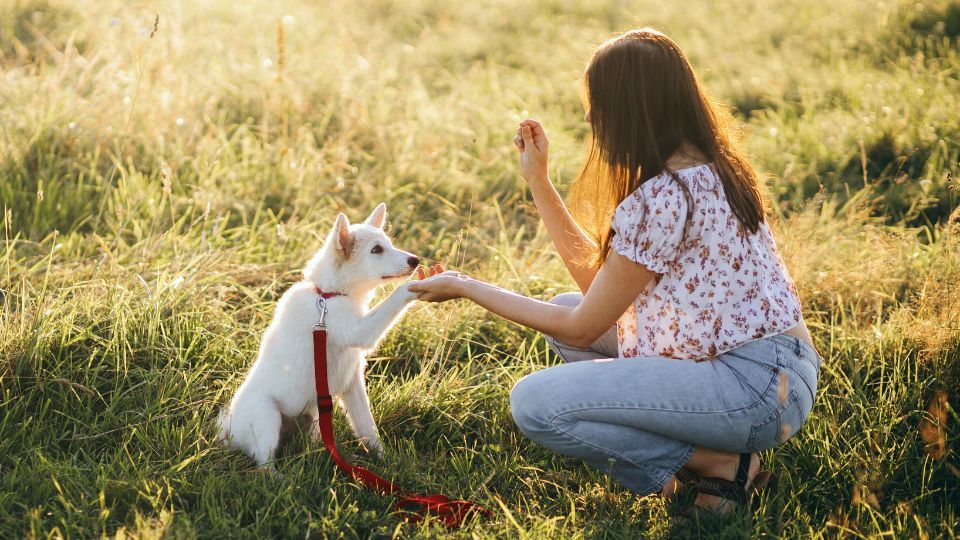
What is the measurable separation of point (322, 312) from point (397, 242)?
1842 millimetres

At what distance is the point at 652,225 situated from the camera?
2.50 m

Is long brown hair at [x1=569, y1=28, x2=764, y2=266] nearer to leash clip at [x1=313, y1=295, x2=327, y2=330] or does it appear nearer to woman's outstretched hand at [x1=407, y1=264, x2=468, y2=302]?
woman's outstretched hand at [x1=407, y1=264, x2=468, y2=302]

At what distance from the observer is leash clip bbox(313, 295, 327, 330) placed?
291cm

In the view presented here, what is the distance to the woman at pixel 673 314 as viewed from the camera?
2551mm

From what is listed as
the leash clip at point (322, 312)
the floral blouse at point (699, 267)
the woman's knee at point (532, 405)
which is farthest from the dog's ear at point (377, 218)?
the floral blouse at point (699, 267)

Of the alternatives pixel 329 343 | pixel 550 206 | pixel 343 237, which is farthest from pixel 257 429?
pixel 550 206

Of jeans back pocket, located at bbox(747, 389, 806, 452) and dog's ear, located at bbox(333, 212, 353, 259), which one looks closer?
jeans back pocket, located at bbox(747, 389, 806, 452)

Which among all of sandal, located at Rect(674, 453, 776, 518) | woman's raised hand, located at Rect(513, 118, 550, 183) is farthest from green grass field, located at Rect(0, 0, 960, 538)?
woman's raised hand, located at Rect(513, 118, 550, 183)

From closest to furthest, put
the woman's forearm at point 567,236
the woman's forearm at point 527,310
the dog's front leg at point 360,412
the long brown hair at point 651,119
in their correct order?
1. the long brown hair at point 651,119
2. the woman's forearm at point 527,310
3. the dog's front leg at point 360,412
4. the woman's forearm at point 567,236

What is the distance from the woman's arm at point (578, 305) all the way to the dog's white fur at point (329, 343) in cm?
15

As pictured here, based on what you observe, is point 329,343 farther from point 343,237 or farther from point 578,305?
point 578,305

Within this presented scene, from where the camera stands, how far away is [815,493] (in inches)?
114

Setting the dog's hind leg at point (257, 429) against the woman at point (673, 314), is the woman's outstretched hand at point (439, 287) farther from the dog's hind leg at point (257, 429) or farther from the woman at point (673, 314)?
the dog's hind leg at point (257, 429)

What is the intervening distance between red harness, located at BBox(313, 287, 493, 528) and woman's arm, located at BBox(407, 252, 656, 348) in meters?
0.36
